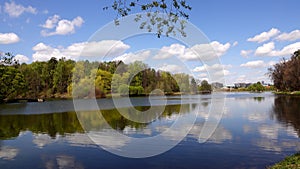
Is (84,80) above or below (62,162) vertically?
above

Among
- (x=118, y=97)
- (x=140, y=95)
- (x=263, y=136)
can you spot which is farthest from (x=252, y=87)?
(x=263, y=136)

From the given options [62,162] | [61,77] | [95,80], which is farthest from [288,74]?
[62,162]

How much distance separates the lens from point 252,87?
531 ft

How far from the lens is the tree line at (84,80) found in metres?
68.8

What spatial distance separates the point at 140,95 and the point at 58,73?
32.0 meters

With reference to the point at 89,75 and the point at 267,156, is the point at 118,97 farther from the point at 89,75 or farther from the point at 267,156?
the point at 267,156

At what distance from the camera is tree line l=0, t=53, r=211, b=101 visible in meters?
68.8

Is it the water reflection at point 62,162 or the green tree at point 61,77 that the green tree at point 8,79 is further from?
the water reflection at point 62,162

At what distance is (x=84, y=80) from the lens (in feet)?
246

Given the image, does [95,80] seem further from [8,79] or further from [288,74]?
[288,74]

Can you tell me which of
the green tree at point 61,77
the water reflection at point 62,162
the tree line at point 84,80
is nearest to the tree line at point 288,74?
the tree line at point 84,80

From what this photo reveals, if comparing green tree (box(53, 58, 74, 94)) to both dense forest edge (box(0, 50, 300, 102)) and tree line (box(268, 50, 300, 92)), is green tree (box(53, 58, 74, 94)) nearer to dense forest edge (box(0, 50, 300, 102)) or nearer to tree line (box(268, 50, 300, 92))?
dense forest edge (box(0, 50, 300, 102))

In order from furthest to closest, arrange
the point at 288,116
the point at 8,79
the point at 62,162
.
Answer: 1. the point at 8,79
2. the point at 288,116
3. the point at 62,162

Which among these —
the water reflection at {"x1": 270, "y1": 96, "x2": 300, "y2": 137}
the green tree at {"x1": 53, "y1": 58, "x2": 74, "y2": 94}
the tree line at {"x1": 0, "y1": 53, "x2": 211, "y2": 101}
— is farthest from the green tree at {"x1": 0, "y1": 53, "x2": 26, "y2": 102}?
the water reflection at {"x1": 270, "y1": 96, "x2": 300, "y2": 137}
